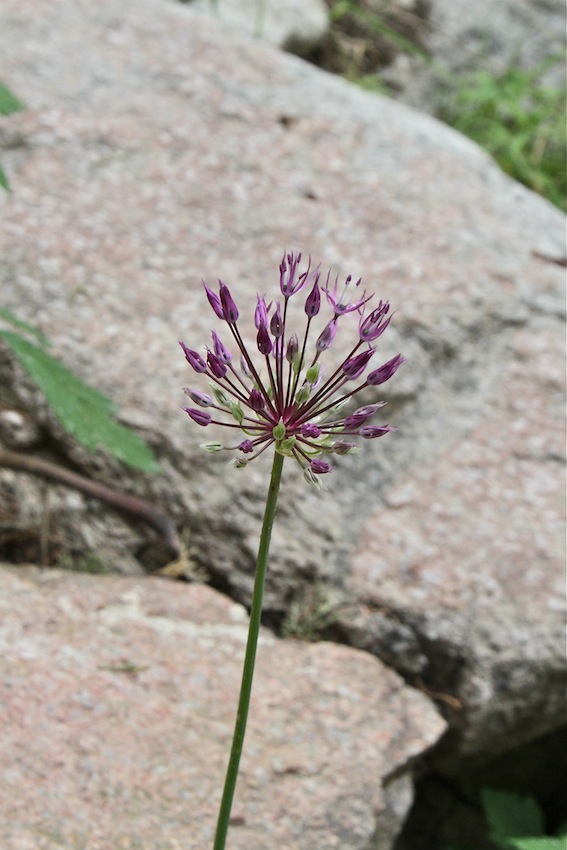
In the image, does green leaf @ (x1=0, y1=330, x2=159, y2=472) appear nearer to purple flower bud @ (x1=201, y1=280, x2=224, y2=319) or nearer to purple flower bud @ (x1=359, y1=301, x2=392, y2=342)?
purple flower bud @ (x1=201, y1=280, x2=224, y2=319)

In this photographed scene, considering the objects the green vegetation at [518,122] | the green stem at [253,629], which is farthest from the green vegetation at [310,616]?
the green vegetation at [518,122]

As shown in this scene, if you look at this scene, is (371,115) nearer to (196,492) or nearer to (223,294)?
(196,492)

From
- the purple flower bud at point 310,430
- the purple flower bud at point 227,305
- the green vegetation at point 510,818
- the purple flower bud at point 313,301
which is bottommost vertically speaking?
the green vegetation at point 510,818

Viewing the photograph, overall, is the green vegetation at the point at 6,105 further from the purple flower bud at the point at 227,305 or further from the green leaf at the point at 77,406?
the purple flower bud at the point at 227,305

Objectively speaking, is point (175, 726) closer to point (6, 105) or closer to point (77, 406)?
point (77, 406)

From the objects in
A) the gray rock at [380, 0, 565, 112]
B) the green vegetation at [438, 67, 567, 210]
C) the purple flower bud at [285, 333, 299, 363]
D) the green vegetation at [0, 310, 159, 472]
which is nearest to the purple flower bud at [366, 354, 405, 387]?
the purple flower bud at [285, 333, 299, 363]

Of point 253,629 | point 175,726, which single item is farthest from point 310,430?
point 175,726
